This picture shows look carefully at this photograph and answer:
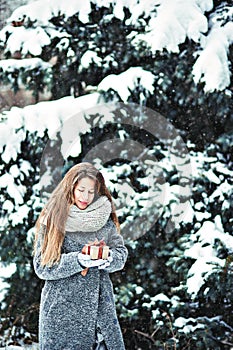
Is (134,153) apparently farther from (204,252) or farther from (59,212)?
(59,212)

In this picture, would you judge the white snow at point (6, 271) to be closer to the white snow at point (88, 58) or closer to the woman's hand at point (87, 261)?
the white snow at point (88, 58)

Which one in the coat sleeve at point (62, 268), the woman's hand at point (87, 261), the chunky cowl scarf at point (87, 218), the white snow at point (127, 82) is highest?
the white snow at point (127, 82)

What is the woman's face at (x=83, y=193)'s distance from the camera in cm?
289

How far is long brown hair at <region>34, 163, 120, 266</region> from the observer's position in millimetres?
2795

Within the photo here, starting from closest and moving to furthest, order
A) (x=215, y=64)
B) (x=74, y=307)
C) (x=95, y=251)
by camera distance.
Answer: (x=95, y=251)
(x=74, y=307)
(x=215, y=64)

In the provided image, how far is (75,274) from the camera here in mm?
2861

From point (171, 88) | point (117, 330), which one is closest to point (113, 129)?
point (171, 88)

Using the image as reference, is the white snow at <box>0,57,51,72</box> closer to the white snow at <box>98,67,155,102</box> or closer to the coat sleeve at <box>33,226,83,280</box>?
the white snow at <box>98,67,155,102</box>

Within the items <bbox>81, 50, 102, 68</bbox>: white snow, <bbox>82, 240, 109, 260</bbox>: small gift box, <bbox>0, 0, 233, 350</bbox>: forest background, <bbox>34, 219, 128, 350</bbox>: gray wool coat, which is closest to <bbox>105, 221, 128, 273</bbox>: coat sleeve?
<bbox>34, 219, 128, 350</bbox>: gray wool coat

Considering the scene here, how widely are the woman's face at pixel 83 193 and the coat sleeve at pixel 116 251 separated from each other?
0.58 ft

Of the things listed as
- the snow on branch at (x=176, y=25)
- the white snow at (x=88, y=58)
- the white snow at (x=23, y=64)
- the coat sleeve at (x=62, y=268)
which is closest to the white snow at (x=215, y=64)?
the snow on branch at (x=176, y=25)

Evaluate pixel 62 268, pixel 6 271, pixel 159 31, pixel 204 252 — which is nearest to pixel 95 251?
pixel 62 268

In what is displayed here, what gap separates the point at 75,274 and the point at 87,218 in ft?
0.81

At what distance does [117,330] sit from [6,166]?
213cm
